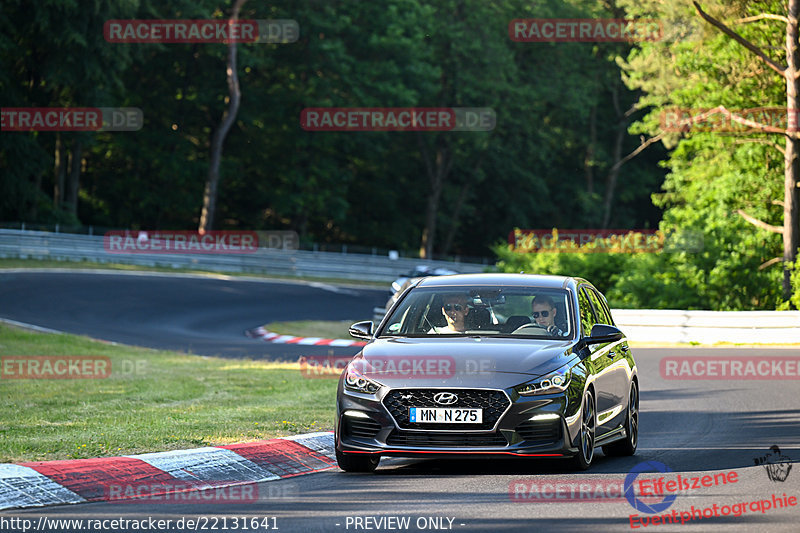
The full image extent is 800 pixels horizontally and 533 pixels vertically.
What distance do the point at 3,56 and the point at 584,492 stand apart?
5163 cm

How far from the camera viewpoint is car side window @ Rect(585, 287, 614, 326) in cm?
1192

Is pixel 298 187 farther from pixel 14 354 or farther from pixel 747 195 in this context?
pixel 14 354

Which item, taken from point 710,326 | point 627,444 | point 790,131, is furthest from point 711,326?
point 627,444

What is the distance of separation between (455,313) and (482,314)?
9.3 inches

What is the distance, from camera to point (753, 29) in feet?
127

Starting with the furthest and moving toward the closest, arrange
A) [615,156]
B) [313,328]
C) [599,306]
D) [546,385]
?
[615,156] → [313,328] → [599,306] → [546,385]

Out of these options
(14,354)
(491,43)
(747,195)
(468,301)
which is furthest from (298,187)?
(468,301)

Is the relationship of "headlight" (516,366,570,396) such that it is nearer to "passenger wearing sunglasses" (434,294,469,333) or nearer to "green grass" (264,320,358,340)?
"passenger wearing sunglasses" (434,294,469,333)

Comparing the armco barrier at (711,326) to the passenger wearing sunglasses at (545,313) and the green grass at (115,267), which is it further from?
the green grass at (115,267)

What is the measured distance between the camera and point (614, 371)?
440 inches

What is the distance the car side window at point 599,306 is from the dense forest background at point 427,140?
2340 centimetres

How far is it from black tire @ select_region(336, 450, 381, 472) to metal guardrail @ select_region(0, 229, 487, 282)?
3893 centimetres

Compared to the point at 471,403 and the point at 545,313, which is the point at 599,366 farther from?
the point at 471,403

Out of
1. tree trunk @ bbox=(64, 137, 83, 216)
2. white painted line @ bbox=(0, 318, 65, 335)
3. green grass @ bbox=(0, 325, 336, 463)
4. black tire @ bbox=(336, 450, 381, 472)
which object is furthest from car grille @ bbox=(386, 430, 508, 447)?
tree trunk @ bbox=(64, 137, 83, 216)
